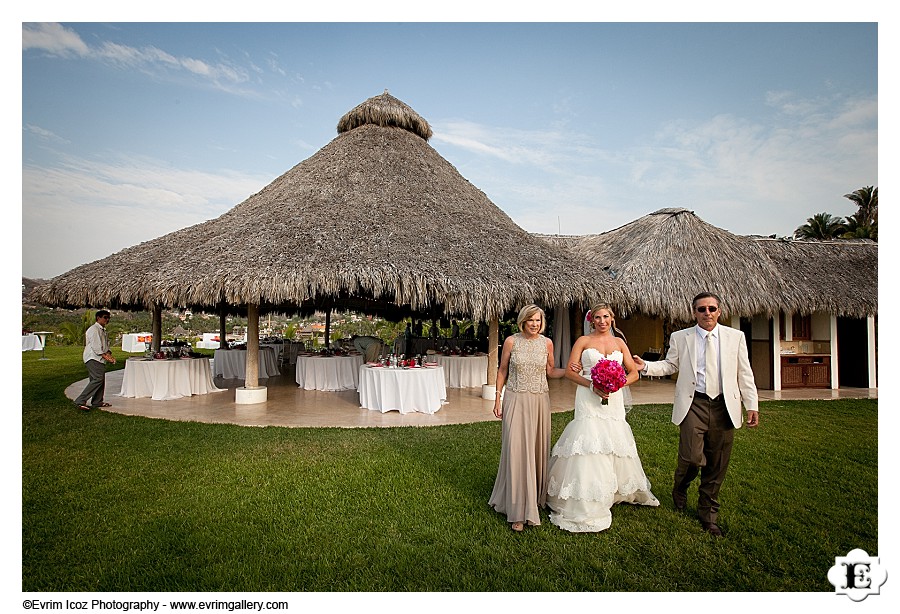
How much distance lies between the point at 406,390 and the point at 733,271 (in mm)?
8048

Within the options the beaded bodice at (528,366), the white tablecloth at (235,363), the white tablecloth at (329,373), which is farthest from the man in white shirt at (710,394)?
the white tablecloth at (235,363)

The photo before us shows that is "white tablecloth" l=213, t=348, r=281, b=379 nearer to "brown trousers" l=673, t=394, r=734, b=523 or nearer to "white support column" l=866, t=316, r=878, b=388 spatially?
"brown trousers" l=673, t=394, r=734, b=523

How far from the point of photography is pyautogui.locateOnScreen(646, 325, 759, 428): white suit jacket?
11.1 ft

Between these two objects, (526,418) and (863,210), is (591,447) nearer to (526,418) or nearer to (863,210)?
(526,418)

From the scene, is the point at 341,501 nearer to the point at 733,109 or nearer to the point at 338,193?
the point at 338,193

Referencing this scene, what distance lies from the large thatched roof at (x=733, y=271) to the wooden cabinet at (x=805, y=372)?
1102 mm

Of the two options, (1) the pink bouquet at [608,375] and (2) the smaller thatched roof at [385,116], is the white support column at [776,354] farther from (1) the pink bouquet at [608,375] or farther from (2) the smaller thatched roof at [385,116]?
(1) the pink bouquet at [608,375]

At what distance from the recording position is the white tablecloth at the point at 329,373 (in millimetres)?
10195

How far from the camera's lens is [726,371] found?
340 centimetres

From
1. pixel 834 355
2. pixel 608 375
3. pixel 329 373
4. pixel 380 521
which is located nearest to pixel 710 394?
pixel 608 375

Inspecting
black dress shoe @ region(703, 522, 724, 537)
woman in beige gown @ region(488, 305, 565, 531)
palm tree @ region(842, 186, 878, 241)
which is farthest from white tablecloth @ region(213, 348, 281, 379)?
palm tree @ region(842, 186, 878, 241)

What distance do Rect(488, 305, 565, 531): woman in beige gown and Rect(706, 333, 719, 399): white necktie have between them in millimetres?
996
